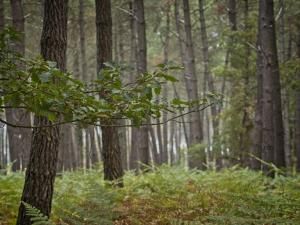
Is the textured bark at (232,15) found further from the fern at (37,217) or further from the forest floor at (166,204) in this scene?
the fern at (37,217)

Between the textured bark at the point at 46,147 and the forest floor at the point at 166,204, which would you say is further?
the forest floor at the point at 166,204

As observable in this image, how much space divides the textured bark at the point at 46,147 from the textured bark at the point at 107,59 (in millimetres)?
2628

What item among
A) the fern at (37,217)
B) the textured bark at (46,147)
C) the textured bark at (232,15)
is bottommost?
the fern at (37,217)

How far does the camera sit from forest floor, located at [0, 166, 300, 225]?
4.74 meters

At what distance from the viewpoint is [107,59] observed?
7.33m

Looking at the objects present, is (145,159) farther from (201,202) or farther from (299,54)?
(299,54)

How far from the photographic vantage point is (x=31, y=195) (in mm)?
4352

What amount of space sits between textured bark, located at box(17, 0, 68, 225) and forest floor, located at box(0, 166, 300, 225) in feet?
1.31

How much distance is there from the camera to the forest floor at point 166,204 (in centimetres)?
474

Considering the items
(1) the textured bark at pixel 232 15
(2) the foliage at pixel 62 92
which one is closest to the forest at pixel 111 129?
(2) the foliage at pixel 62 92

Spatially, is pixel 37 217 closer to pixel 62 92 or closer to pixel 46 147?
pixel 46 147

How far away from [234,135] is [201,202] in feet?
28.4

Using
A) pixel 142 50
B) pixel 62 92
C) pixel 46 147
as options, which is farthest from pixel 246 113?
pixel 62 92

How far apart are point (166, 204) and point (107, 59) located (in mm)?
3011
